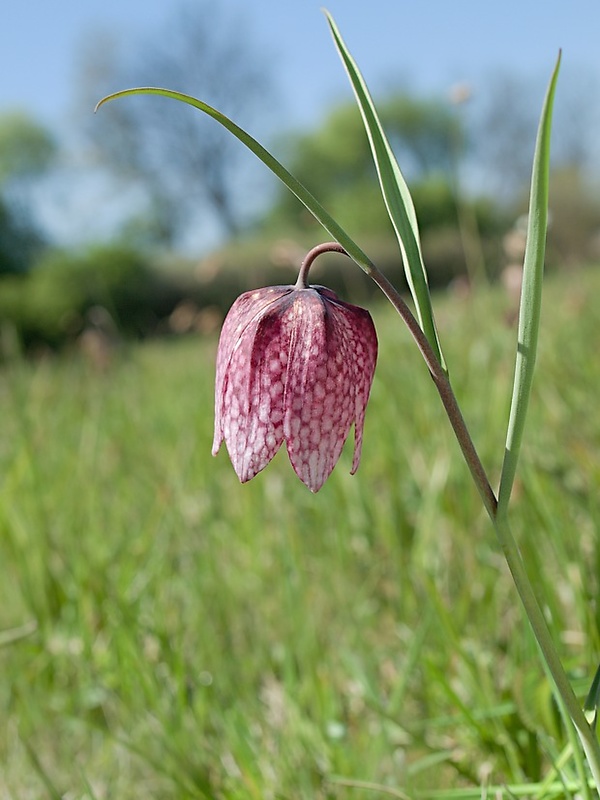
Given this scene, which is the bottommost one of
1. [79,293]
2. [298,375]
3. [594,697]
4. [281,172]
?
[79,293]

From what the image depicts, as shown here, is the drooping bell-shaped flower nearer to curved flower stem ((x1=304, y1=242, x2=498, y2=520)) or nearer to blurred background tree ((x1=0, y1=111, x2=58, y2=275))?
curved flower stem ((x1=304, y1=242, x2=498, y2=520))

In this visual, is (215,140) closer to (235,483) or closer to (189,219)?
(189,219)

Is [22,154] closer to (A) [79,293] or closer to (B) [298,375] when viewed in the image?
(A) [79,293]

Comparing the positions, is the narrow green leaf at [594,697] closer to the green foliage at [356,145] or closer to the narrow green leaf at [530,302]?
the narrow green leaf at [530,302]

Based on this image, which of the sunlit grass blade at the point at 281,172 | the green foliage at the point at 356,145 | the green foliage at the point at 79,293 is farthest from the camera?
the green foliage at the point at 356,145

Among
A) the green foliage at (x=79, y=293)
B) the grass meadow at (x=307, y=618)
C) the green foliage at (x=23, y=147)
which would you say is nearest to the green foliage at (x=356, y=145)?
the green foliage at (x=23, y=147)

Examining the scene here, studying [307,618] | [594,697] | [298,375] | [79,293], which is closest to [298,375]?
[298,375]

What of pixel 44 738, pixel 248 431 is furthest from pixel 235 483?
pixel 248 431
